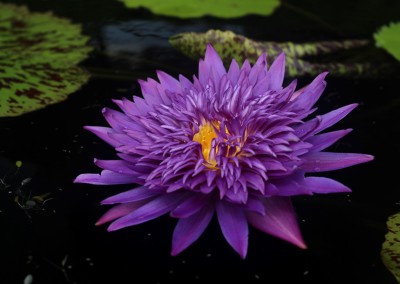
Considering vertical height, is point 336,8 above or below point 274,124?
below

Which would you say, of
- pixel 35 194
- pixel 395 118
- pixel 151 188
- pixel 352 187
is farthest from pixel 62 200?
pixel 395 118

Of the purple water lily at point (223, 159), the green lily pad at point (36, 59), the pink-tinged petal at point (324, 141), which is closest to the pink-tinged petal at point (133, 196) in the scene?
the purple water lily at point (223, 159)

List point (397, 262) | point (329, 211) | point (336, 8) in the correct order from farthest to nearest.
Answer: point (336, 8), point (329, 211), point (397, 262)

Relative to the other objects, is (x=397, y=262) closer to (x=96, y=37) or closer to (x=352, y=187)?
(x=352, y=187)

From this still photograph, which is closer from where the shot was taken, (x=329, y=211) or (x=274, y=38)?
(x=329, y=211)

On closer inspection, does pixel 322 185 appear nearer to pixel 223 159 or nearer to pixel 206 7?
pixel 223 159

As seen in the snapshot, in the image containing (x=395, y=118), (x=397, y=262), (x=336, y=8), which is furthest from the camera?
(x=336, y=8)
